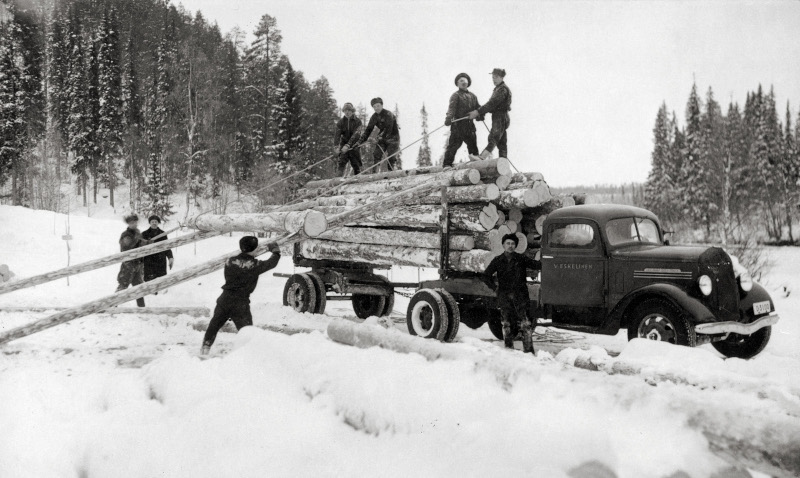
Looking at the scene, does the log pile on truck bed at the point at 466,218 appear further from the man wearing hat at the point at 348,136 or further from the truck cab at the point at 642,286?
the man wearing hat at the point at 348,136

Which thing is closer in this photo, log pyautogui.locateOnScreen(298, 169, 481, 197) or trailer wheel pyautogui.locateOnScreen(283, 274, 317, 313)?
log pyautogui.locateOnScreen(298, 169, 481, 197)

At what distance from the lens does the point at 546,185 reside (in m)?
8.23

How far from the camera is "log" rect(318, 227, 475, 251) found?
324 inches

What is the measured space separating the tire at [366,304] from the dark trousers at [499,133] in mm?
3594

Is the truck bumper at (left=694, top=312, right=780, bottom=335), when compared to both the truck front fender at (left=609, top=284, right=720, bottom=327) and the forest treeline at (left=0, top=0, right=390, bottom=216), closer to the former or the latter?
the truck front fender at (left=609, top=284, right=720, bottom=327)

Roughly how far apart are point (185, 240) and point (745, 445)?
26.7ft

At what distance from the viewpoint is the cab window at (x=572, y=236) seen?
7234 mm

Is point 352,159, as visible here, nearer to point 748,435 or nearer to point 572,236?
point 572,236

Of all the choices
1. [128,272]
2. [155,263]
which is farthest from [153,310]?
[155,263]

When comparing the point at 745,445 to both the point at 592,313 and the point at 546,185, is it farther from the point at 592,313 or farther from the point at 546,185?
the point at 546,185

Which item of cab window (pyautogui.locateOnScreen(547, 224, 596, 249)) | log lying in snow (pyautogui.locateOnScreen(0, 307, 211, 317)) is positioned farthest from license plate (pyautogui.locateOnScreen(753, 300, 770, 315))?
log lying in snow (pyautogui.locateOnScreen(0, 307, 211, 317))

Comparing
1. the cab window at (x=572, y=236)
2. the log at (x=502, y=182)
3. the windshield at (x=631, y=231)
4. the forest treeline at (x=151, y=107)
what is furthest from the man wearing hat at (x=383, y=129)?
the forest treeline at (x=151, y=107)

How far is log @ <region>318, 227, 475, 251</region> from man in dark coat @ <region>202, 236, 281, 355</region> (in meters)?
2.57

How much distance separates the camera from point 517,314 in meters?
7.24
